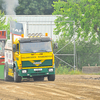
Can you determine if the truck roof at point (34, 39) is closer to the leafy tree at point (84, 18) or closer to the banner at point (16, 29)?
the banner at point (16, 29)

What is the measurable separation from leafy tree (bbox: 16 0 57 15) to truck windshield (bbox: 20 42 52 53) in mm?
22171

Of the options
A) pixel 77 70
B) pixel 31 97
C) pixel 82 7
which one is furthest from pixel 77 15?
pixel 31 97

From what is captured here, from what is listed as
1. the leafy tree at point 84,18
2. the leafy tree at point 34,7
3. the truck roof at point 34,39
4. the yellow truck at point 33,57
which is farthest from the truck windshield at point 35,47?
the leafy tree at point 34,7

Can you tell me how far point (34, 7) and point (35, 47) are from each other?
99.1ft

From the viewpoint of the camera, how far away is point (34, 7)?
159 feet

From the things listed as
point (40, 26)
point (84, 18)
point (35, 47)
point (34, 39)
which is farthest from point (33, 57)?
point (40, 26)

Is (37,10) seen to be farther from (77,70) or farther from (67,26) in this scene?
(77,70)

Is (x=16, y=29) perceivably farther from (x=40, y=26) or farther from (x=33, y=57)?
(x=40, y=26)

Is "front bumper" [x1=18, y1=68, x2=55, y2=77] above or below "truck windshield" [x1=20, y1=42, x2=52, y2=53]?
A: below

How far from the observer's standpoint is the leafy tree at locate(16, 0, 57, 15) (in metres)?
43.8

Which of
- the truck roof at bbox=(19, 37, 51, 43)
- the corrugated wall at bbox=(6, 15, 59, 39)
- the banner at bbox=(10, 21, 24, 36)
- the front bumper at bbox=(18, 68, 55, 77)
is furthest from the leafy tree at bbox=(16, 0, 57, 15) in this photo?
the front bumper at bbox=(18, 68, 55, 77)

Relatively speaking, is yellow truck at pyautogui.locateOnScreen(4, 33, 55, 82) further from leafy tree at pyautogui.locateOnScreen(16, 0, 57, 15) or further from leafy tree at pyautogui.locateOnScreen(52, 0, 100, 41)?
leafy tree at pyautogui.locateOnScreen(16, 0, 57, 15)

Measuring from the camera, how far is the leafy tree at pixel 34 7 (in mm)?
43750

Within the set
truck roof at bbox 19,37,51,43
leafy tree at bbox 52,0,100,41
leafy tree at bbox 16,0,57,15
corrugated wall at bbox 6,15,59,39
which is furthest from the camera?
leafy tree at bbox 16,0,57,15
